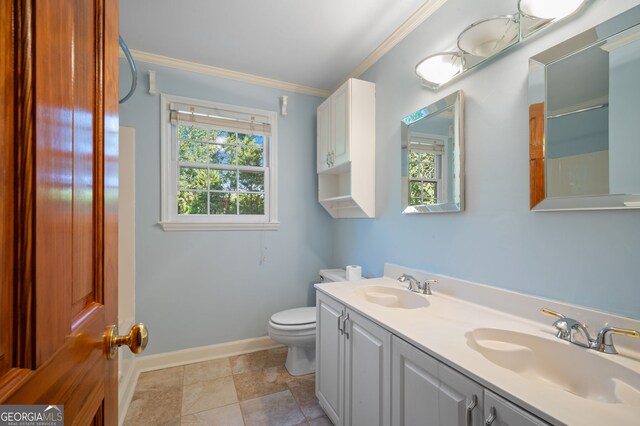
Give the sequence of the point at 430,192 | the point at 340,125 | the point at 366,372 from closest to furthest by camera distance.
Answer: the point at 366,372, the point at 430,192, the point at 340,125


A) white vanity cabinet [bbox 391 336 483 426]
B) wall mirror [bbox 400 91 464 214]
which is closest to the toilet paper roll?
wall mirror [bbox 400 91 464 214]

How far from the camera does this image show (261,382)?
2.12 m

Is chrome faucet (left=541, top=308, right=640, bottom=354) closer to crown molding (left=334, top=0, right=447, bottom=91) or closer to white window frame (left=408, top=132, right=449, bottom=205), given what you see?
white window frame (left=408, top=132, right=449, bottom=205)

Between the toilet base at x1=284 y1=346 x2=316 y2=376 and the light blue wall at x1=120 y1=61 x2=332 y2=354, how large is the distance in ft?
1.69

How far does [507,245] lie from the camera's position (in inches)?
52.3

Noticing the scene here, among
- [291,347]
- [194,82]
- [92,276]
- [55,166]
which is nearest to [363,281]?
[291,347]

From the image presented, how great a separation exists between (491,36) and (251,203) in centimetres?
217

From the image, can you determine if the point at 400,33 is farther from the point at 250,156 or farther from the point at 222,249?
the point at 222,249

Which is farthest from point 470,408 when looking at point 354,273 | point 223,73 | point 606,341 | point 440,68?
point 223,73

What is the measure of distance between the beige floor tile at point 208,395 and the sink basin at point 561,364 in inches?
66.4

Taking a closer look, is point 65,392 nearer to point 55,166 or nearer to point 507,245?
point 55,166

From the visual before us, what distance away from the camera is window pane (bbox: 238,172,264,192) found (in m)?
2.71

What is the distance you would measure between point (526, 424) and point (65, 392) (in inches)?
38.7

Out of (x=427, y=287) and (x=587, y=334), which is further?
(x=427, y=287)
